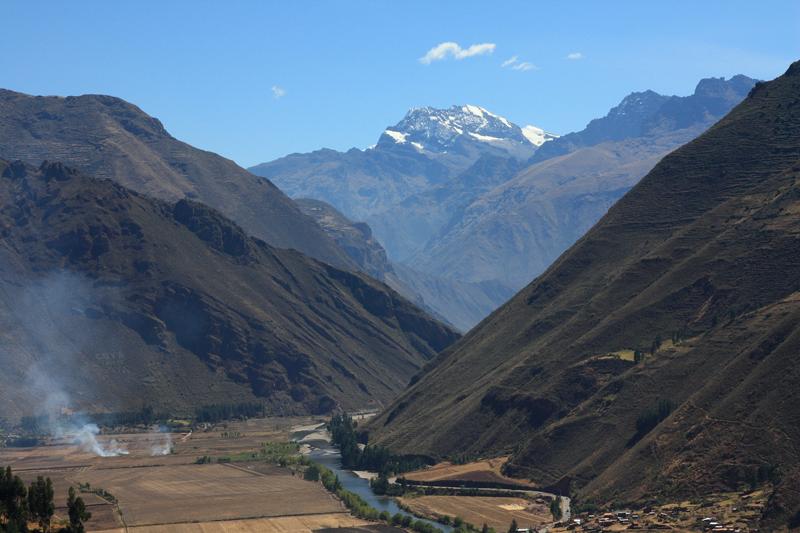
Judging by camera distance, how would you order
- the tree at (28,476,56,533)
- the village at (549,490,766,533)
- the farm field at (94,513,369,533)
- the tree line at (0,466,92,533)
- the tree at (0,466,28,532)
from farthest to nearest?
the farm field at (94,513,369,533), the village at (549,490,766,533), the tree at (28,476,56,533), the tree line at (0,466,92,533), the tree at (0,466,28,532)

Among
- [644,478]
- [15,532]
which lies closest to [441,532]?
[644,478]

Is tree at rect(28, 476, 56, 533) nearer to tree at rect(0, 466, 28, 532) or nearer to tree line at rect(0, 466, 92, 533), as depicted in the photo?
tree line at rect(0, 466, 92, 533)

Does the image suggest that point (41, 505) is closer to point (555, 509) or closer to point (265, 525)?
point (265, 525)

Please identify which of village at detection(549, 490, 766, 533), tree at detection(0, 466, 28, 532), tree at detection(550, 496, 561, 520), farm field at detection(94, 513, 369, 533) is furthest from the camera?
tree at detection(550, 496, 561, 520)

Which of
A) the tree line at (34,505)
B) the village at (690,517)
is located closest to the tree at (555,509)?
the village at (690,517)

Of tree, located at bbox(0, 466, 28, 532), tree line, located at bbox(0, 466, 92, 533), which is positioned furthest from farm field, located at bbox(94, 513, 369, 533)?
tree, located at bbox(0, 466, 28, 532)

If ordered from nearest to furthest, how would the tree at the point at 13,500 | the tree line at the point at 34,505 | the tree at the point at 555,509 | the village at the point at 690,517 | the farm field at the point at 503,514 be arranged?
the tree at the point at 13,500 < the tree line at the point at 34,505 < the village at the point at 690,517 < the farm field at the point at 503,514 < the tree at the point at 555,509

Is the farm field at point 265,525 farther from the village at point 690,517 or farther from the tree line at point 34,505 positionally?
the tree line at point 34,505

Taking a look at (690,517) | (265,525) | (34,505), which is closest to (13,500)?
(34,505)

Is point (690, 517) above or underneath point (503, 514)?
above

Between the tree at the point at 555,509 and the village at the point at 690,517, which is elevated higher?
the village at the point at 690,517

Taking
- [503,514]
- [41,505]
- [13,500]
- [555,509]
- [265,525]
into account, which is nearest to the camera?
[41,505]
